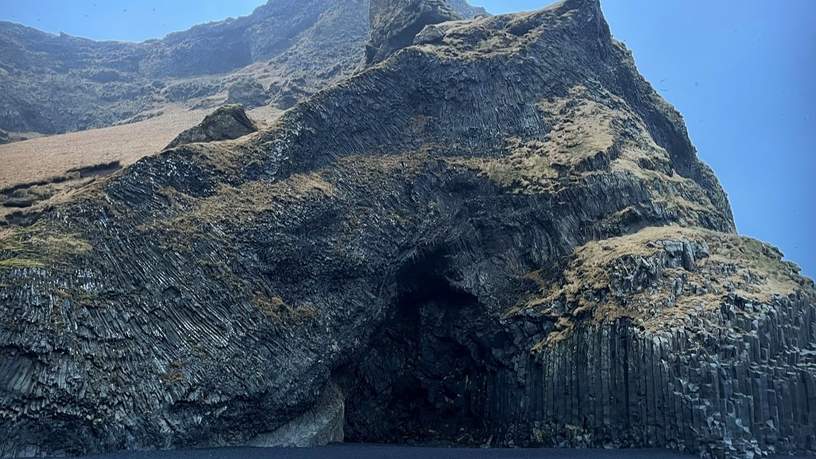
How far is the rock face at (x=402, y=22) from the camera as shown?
52406 millimetres

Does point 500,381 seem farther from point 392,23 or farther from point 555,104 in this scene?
point 392,23

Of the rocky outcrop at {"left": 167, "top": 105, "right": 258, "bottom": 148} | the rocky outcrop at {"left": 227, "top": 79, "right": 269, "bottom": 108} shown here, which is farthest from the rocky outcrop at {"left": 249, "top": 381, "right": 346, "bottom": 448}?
the rocky outcrop at {"left": 227, "top": 79, "right": 269, "bottom": 108}

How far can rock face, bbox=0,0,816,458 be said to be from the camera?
22.2 metres

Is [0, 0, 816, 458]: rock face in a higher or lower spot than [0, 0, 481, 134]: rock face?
lower

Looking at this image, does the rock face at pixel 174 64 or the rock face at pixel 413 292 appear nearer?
the rock face at pixel 413 292

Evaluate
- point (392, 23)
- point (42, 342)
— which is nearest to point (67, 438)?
point (42, 342)

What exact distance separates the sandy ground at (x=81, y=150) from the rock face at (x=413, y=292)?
43.0ft

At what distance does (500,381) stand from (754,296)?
38.1ft

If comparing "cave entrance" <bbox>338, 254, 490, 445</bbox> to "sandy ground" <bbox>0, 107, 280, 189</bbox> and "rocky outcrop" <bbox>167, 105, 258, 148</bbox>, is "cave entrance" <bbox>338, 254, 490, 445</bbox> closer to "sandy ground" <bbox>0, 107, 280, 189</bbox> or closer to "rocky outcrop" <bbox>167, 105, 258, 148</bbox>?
"rocky outcrop" <bbox>167, 105, 258, 148</bbox>

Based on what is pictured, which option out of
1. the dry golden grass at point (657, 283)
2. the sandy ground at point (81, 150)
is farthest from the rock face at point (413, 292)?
the sandy ground at point (81, 150)

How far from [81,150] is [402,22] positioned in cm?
2830

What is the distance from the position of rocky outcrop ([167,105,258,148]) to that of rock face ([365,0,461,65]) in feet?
67.9

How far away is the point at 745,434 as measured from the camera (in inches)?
861

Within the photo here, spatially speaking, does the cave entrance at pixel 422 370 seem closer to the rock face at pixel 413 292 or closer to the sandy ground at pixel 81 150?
the rock face at pixel 413 292
